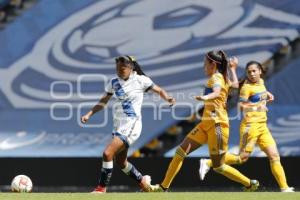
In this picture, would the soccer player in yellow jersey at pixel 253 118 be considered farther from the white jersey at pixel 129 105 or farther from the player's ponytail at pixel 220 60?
the white jersey at pixel 129 105

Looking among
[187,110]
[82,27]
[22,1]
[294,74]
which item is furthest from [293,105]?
[22,1]

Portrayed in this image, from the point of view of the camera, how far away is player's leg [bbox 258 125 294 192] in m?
12.9

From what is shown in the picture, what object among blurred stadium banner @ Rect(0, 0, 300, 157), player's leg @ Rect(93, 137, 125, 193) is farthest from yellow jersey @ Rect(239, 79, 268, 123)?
blurred stadium banner @ Rect(0, 0, 300, 157)

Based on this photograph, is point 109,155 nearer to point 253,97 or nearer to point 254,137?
point 254,137

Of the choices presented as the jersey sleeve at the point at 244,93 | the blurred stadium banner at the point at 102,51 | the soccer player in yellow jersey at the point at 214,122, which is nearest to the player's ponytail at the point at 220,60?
the soccer player in yellow jersey at the point at 214,122

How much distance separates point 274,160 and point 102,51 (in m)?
5.56

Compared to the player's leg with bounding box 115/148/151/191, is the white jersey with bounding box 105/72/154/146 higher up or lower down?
higher up

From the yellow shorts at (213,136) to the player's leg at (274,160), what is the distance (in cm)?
103

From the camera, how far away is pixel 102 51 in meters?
17.7

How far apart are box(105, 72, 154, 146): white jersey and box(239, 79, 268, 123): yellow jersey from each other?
1666 mm

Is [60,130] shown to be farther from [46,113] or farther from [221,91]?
[221,91]

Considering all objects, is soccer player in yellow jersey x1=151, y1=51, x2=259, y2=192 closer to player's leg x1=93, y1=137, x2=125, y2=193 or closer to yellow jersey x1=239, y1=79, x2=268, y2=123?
player's leg x1=93, y1=137, x2=125, y2=193

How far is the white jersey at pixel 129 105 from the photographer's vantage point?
1209 cm

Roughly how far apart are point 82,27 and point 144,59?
4.16 ft
